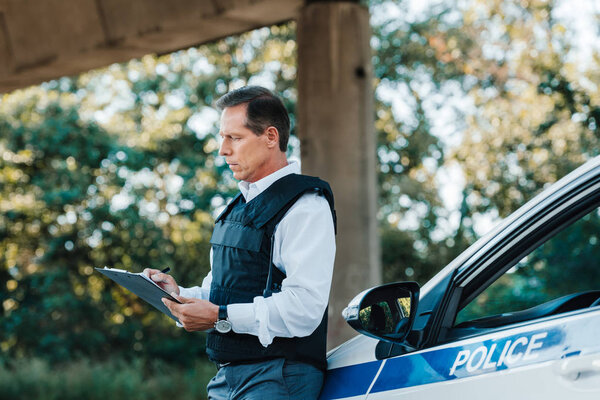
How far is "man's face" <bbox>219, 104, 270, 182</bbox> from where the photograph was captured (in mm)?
2717

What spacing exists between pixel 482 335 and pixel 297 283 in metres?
0.56

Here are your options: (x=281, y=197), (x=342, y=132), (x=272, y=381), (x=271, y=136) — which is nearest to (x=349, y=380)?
(x=272, y=381)

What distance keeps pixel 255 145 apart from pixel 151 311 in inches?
487

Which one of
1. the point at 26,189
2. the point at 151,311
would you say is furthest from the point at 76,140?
the point at 151,311

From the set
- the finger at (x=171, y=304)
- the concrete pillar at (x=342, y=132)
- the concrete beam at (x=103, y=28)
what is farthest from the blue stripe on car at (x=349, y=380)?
the concrete beam at (x=103, y=28)

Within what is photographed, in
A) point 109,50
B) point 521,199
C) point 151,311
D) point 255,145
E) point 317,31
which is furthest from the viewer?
point 151,311

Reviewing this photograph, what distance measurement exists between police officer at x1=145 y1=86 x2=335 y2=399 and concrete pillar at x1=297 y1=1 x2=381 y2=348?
4.36 meters

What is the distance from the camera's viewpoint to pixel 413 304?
94.8 inches

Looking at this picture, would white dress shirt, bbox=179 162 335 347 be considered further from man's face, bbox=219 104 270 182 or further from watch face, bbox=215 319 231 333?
man's face, bbox=219 104 270 182

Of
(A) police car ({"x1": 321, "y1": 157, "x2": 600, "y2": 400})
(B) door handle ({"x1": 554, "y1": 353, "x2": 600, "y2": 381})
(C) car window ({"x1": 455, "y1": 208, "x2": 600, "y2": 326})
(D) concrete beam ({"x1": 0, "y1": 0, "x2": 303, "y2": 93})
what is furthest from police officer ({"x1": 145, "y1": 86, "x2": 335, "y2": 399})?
(C) car window ({"x1": 455, "y1": 208, "x2": 600, "y2": 326})

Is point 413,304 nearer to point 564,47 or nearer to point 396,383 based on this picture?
point 396,383

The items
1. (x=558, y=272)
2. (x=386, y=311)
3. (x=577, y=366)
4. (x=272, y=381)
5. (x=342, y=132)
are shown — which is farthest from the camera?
(x=558, y=272)

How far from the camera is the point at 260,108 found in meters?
2.73

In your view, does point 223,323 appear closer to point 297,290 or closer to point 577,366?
point 297,290
